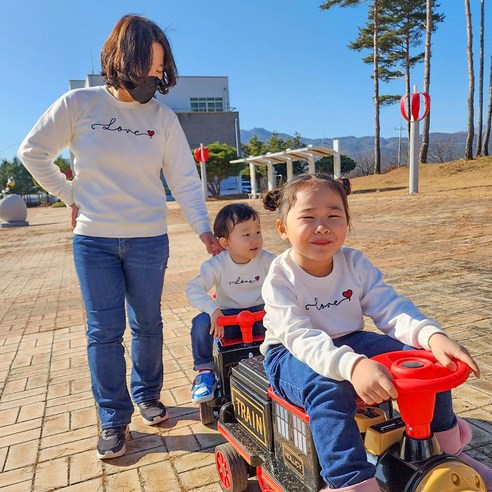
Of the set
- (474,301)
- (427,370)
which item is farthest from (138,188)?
(474,301)

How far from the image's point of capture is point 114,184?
2.53m

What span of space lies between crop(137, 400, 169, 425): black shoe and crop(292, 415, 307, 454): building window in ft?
4.39

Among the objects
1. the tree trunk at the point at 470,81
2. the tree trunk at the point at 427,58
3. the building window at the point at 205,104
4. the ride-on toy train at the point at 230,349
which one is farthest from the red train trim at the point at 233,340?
the building window at the point at 205,104

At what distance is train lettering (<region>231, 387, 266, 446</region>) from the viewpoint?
77.7 inches

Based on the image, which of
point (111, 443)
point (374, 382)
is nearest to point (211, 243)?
point (111, 443)

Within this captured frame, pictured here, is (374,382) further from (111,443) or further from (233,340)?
(111,443)

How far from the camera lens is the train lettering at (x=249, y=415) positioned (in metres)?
1.97

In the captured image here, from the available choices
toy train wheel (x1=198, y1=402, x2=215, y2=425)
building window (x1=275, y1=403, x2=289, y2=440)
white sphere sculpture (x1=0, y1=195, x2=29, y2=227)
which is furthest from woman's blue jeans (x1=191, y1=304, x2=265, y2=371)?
white sphere sculpture (x1=0, y1=195, x2=29, y2=227)

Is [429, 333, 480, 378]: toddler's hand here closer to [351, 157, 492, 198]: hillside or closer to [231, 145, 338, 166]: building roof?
[351, 157, 492, 198]: hillside

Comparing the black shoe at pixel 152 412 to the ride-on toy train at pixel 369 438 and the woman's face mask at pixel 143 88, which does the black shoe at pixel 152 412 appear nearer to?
the ride-on toy train at pixel 369 438

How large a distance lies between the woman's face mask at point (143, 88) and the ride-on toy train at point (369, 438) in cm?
141

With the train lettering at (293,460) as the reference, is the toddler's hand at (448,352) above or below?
above

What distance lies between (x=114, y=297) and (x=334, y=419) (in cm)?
146

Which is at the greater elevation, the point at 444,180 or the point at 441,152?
the point at 441,152
